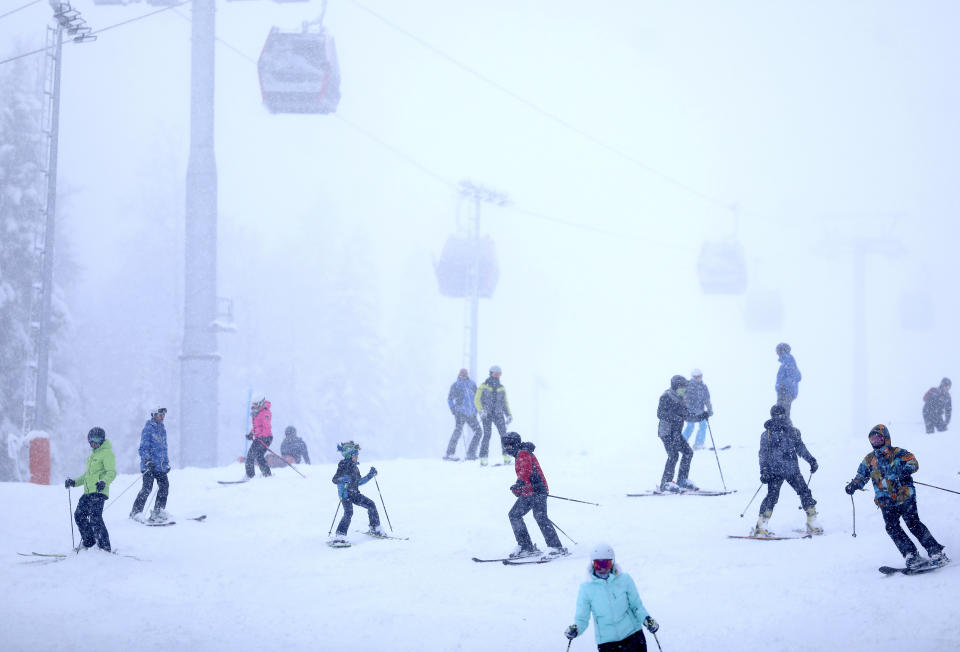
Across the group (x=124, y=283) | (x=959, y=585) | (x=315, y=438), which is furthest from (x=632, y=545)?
(x=124, y=283)

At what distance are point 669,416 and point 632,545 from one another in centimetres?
279

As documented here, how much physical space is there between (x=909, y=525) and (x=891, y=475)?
0.58 metres

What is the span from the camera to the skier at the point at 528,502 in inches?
429

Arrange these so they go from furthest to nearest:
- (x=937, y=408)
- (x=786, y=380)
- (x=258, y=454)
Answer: (x=937, y=408) < (x=258, y=454) < (x=786, y=380)

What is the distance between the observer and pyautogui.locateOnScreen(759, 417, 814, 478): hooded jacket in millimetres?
10906

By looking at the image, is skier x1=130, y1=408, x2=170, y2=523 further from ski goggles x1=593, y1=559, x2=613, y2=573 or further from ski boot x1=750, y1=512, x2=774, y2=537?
ski boot x1=750, y1=512, x2=774, y2=537

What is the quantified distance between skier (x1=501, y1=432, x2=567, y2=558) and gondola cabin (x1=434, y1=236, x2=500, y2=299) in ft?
76.8

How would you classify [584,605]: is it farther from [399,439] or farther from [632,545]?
[399,439]

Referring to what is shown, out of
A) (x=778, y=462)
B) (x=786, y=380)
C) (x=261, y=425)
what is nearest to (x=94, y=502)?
(x=261, y=425)

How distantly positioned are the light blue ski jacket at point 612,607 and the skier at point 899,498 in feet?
11.6

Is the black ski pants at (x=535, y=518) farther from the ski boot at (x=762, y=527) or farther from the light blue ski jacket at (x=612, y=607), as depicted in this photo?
the light blue ski jacket at (x=612, y=607)

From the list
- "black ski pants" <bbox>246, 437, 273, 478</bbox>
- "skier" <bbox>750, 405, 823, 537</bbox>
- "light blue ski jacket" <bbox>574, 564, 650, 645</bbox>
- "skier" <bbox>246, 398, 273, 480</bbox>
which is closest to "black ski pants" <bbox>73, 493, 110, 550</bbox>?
"skier" <bbox>246, 398, 273, 480</bbox>

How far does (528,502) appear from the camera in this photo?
10945 mm

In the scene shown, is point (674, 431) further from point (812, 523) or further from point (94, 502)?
point (94, 502)
